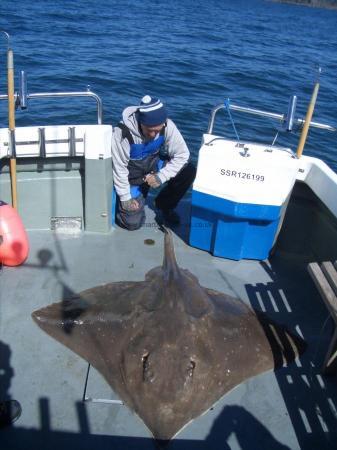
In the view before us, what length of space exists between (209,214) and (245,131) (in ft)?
27.0

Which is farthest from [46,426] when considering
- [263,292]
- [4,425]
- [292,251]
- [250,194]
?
[292,251]

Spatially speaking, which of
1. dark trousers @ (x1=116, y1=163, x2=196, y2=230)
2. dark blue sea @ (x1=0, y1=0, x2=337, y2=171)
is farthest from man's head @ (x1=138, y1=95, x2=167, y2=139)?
dark blue sea @ (x1=0, y1=0, x2=337, y2=171)

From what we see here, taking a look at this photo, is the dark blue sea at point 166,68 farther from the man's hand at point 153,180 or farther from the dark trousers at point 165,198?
the man's hand at point 153,180

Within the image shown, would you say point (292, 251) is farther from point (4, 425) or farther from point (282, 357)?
point (4, 425)

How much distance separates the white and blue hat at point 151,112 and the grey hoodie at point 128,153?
0.23 m

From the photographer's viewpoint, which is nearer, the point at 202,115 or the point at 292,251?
the point at 292,251

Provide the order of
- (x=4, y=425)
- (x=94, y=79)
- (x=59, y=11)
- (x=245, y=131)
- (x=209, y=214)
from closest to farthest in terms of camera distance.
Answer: (x=4, y=425), (x=209, y=214), (x=245, y=131), (x=94, y=79), (x=59, y=11)

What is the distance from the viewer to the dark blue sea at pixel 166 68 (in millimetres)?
12773

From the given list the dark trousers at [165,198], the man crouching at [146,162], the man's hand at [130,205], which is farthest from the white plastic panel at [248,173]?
the man's hand at [130,205]

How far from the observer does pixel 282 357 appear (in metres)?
3.67

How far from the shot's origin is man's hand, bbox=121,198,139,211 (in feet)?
17.5

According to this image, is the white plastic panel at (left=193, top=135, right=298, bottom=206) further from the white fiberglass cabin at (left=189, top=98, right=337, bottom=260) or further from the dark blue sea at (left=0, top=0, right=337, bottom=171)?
the dark blue sea at (left=0, top=0, right=337, bottom=171)

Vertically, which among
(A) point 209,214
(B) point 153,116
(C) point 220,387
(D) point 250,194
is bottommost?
(C) point 220,387

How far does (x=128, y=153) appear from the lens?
514cm
